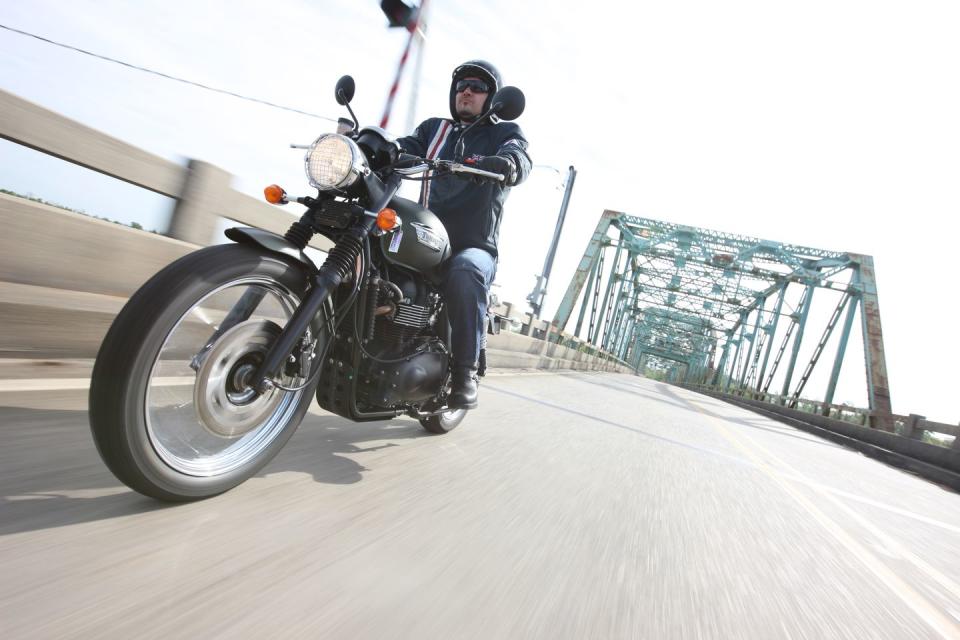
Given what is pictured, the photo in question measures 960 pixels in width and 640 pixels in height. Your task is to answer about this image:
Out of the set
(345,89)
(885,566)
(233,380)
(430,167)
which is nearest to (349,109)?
(345,89)

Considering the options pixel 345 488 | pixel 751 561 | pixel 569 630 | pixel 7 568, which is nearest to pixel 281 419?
pixel 345 488

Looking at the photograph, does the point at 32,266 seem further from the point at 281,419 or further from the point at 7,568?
the point at 7,568

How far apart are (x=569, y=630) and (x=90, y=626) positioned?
1.01 m

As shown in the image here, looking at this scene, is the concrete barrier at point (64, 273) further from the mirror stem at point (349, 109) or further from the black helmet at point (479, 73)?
the black helmet at point (479, 73)

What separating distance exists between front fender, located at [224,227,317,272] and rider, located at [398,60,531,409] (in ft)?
2.85

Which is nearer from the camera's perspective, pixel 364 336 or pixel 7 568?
pixel 7 568

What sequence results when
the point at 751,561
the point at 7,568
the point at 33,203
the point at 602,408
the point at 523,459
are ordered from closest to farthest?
the point at 7,568, the point at 751,561, the point at 33,203, the point at 523,459, the point at 602,408

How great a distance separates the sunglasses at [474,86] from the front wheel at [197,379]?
4.89 feet

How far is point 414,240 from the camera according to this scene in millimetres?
2311

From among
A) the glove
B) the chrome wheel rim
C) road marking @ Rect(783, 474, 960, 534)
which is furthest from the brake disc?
road marking @ Rect(783, 474, 960, 534)

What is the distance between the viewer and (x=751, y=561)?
2.18 metres

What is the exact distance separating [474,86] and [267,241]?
5.11ft

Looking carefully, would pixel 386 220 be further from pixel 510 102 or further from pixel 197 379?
pixel 197 379

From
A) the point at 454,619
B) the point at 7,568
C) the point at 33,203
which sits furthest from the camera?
the point at 33,203
